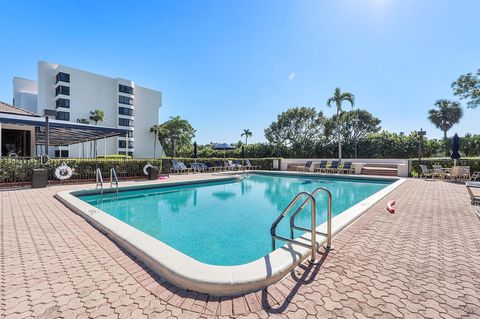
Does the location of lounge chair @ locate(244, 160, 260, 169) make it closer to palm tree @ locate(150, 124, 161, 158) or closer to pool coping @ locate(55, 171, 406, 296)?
pool coping @ locate(55, 171, 406, 296)

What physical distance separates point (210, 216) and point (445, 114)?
1904 inches

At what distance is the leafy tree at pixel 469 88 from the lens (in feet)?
61.3

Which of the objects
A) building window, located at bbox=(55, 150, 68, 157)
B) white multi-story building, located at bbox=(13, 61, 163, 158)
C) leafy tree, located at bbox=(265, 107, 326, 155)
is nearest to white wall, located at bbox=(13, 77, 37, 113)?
white multi-story building, located at bbox=(13, 61, 163, 158)

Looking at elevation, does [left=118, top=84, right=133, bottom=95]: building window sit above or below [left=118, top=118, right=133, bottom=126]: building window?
above

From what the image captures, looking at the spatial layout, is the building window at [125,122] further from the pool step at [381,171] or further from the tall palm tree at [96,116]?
the pool step at [381,171]

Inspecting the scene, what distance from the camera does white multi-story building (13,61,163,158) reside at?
38281mm

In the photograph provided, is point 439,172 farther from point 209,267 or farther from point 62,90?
point 62,90

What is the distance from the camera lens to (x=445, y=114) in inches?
1505

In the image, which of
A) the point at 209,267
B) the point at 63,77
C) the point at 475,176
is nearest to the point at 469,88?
the point at 475,176

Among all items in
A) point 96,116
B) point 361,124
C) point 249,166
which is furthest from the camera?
point 96,116

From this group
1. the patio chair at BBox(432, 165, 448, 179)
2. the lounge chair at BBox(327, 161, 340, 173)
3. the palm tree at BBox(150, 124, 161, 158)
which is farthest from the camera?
the palm tree at BBox(150, 124, 161, 158)

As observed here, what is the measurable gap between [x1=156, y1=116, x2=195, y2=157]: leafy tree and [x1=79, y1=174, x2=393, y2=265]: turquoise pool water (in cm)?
3678

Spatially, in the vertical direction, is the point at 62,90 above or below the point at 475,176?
above

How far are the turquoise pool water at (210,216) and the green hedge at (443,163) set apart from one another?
29.0 feet
